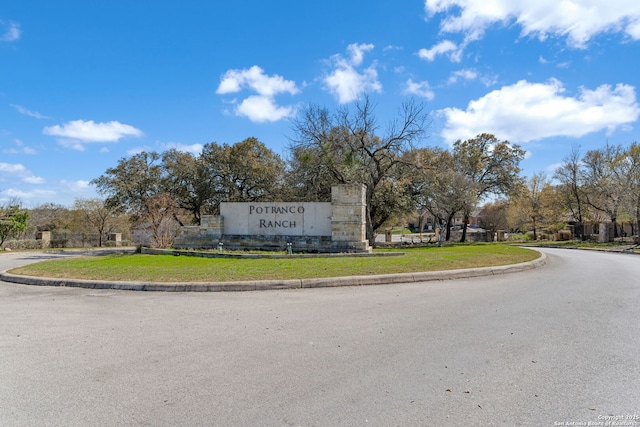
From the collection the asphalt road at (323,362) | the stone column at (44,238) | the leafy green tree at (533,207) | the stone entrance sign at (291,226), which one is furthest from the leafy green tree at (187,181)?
the leafy green tree at (533,207)

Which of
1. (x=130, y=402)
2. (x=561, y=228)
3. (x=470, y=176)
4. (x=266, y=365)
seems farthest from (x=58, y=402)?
(x=561, y=228)

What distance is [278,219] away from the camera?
740 inches

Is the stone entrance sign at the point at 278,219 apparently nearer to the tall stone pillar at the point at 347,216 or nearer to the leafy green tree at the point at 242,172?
the tall stone pillar at the point at 347,216

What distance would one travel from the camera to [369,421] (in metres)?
3.03

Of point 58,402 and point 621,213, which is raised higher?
point 621,213

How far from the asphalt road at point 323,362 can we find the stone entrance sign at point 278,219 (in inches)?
430

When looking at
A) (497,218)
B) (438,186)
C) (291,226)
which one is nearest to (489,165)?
(438,186)

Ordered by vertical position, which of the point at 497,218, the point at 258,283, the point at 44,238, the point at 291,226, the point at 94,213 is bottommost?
the point at 258,283

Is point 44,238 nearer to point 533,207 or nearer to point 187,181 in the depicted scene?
point 187,181

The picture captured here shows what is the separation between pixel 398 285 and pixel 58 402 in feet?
23.8

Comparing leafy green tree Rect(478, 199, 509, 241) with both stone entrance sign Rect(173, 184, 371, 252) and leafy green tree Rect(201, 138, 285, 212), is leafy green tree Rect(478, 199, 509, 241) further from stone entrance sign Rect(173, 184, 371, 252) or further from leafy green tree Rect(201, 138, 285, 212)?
stone entrance sign Rect(173, 184, 371, 252)

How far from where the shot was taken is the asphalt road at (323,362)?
318 cm

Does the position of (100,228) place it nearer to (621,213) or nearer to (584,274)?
(584,274)

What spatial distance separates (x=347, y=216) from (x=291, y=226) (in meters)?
2.85
